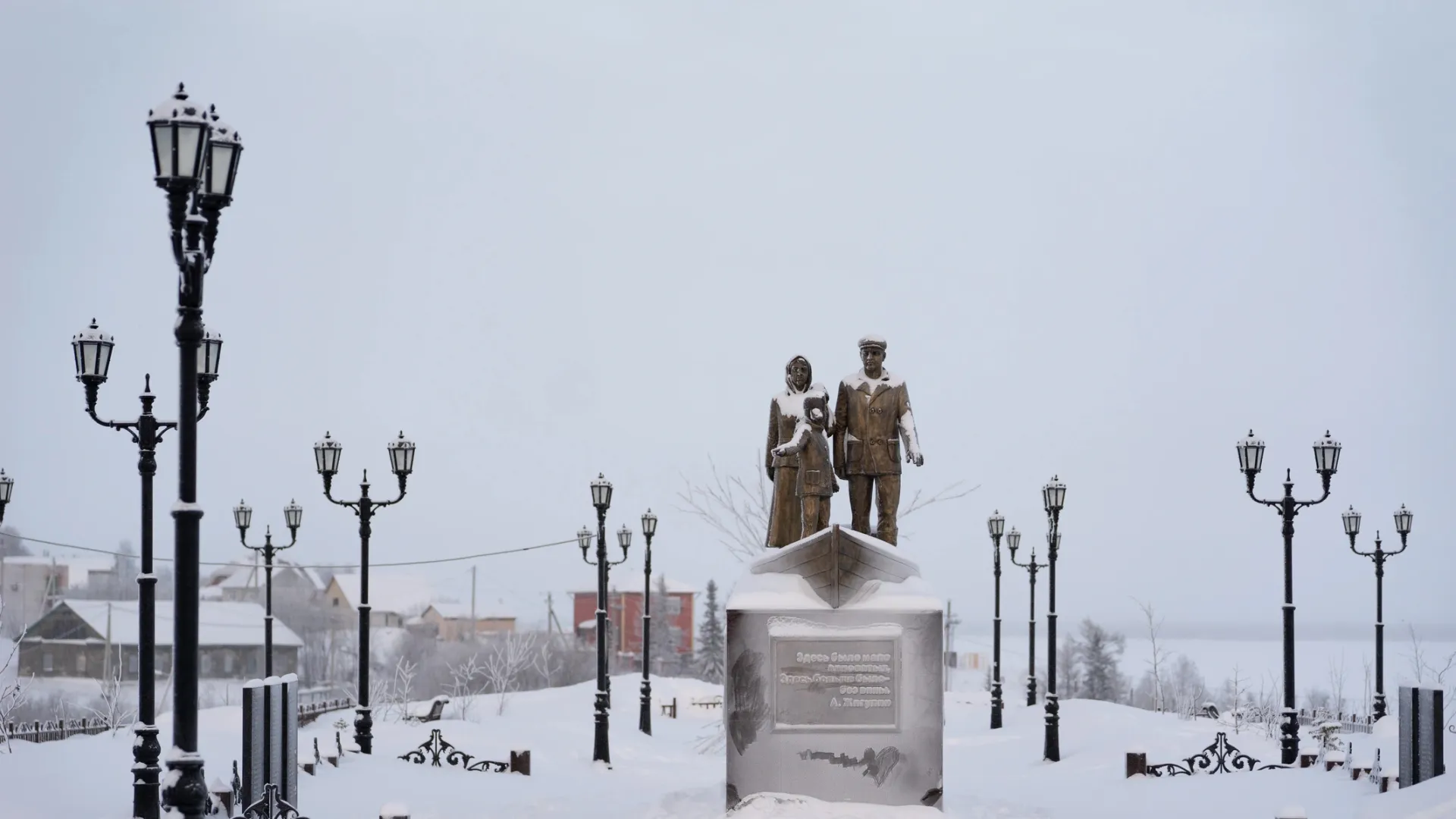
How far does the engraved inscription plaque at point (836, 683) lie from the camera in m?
14.3

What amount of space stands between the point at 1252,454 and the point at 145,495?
15.7m

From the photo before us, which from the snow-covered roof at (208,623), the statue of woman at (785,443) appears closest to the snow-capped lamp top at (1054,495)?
the statue of woman at (785,443)

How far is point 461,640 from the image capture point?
7419cm

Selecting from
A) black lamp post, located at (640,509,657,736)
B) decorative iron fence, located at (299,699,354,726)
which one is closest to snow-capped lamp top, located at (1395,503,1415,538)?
black lamp post, located at (640,509,657,736)

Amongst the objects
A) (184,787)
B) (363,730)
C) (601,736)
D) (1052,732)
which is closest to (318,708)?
(601,736)

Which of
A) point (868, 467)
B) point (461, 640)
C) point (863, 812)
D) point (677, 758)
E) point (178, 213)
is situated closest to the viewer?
point (178, 213)

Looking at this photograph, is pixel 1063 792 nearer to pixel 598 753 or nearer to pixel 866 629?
pixel 866 629

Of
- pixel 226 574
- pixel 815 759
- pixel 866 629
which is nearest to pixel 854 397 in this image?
pixel 866 629

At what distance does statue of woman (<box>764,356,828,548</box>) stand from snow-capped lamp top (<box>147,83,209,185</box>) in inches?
332

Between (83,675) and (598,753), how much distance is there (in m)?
36.2

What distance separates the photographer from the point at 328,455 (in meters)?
23.2

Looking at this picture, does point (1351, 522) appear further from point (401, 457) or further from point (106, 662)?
point (106, 662)

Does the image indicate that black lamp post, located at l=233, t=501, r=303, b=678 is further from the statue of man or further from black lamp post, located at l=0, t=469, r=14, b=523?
the statue of man

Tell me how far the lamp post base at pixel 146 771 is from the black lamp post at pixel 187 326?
4.51m
